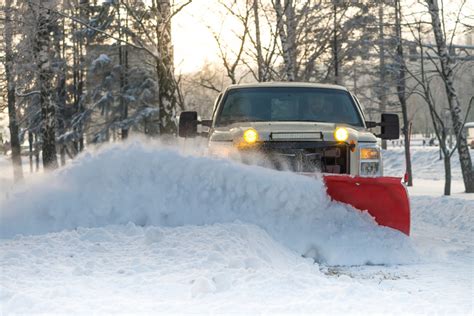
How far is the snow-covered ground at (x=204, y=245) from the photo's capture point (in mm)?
3680

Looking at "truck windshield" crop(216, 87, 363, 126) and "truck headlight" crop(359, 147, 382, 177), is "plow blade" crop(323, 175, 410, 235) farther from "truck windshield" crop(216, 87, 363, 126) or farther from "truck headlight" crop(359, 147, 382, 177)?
"truck windshield" crop(216, 87, 363, 126)

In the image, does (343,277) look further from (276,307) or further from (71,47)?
(71,47)

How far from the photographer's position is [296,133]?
5.55 m

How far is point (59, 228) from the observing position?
5.48 m

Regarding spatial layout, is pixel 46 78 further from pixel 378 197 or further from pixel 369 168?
pixel 378 197

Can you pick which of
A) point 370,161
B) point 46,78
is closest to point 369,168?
point 370,161

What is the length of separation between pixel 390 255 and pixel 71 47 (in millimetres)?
31889

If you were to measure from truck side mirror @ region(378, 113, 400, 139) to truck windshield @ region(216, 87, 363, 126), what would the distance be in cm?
29

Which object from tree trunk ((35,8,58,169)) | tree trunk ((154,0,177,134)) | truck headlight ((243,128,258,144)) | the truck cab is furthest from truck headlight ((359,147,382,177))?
tree trunk ((35,8,58,169))

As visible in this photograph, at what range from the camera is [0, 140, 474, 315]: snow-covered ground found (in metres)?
3.68

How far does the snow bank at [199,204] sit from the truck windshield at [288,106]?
51.6 inches

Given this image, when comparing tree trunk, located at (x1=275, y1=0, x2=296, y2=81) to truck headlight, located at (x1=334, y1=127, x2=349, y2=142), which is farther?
tree trunk, located at (x1=275, y1=0, x2=296, y2=81)

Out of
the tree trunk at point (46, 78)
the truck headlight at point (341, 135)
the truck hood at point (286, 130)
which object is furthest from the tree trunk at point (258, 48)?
the truck headlight at point (341, 135)

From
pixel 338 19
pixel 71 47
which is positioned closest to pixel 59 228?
pixel 338 19
